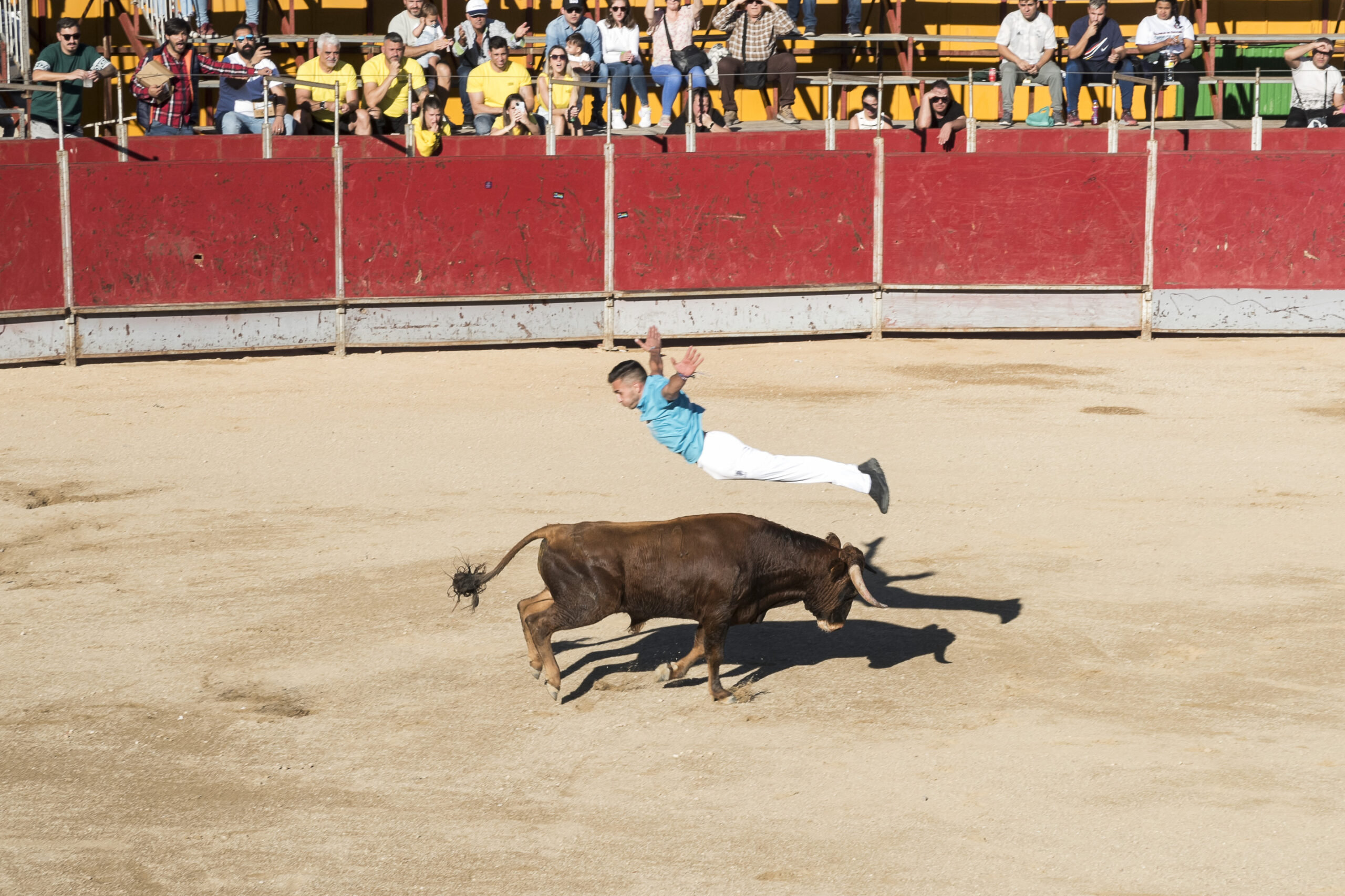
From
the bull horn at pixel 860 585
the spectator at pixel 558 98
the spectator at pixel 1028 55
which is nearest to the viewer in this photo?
the bull horn at pixel 860 585

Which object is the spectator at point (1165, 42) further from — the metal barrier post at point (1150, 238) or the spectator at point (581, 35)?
the spectator at point (581, 35)

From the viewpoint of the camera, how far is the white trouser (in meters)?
7.85

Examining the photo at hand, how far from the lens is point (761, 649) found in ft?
26.7

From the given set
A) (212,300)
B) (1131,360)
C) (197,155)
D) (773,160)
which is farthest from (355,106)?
(1131,360)

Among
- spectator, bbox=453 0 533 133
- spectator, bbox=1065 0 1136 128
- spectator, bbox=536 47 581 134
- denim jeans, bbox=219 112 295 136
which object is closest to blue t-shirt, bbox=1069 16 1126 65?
spectator, bbox=1065 0 1136 128

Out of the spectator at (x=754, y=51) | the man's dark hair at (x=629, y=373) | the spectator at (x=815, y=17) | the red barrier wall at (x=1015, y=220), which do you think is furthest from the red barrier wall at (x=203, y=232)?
the man's dark hair at (x=629, y=373)

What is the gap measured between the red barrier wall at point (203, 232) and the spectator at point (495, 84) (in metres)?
2.30

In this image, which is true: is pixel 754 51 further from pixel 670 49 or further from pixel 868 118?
pixel 868 118

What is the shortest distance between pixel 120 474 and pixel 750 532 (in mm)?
6103

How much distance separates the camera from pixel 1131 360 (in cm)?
1641

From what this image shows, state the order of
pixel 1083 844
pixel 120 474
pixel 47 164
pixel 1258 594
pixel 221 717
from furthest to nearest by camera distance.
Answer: pixel 47 164 → pixel 120 474 → pixel 1258 594 → pixel 221 717 → pixel 1083 844

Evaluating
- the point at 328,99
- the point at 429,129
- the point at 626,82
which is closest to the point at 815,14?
the point at 626,82

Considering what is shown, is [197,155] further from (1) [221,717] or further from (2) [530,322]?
(1) [221,717]

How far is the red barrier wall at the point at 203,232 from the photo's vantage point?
1606 cm
